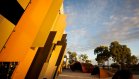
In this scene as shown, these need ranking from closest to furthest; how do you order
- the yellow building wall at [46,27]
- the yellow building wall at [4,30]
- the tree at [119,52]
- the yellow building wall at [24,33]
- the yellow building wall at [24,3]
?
the yellow building wall at [4,30], the yellow building wall at [24,33], the yellow building wall at [24,3], the yellow building wall at [46,27], the tree at [119,52]

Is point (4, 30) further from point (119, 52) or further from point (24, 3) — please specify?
point (119, 52)

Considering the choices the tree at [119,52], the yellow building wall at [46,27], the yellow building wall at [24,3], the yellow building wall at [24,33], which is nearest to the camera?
the yellow building wall at [24,33]

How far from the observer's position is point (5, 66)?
4.73 metres

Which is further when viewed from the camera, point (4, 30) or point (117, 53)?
point (117, 53)

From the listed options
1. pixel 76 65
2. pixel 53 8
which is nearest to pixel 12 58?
pixel 53 8

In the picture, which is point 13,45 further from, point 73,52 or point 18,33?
point 73,52

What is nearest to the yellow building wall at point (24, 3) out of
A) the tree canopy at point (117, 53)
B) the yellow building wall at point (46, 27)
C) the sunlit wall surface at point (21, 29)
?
the sunlit wall surface at point (21, 29)

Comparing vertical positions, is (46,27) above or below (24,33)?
above

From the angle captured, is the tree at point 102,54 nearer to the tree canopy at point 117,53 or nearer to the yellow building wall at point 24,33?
the tree canopy at point 117,53

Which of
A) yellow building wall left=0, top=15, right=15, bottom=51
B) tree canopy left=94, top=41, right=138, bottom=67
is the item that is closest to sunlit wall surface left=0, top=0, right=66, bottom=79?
yellow building wall left=0, top=15, right=15, bottom=51

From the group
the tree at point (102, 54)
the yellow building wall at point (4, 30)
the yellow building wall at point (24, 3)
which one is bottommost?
the yellow building wall at point (4, 30)

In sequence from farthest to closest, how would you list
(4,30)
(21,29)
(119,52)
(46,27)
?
(119,52) → (46,27) → (21,29) → (4,30)

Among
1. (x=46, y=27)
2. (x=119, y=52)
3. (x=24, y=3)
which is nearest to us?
(x=24, y=3)

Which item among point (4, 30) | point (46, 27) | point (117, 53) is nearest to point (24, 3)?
point (4, 30)
